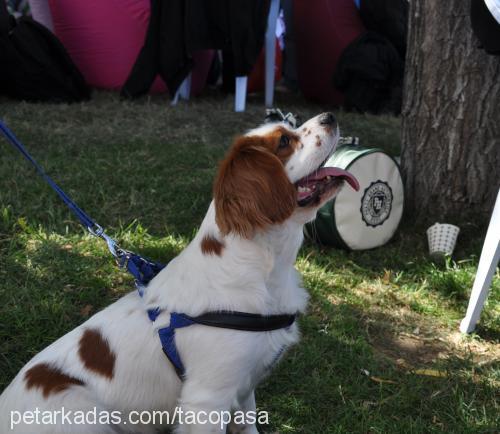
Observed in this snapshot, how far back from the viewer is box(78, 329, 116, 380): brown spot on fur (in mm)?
2158

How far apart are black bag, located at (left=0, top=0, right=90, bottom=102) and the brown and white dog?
5.29 meters

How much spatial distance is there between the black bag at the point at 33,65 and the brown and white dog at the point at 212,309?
5.29 metres

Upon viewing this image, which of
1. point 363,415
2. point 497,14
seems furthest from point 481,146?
point 363,415

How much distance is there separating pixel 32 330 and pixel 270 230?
1.58m

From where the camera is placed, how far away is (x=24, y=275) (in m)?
3.47

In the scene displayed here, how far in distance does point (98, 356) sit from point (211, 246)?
1.88ft

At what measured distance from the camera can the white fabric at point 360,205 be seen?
3.88 m

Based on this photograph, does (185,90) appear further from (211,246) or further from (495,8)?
(211,246)

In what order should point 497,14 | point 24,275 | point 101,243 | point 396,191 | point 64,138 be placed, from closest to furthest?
point 497,14 < point 24,275 < point 101,243 < point 396,191 < point 64,138

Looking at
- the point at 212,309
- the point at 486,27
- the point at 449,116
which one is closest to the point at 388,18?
the point at 449,116

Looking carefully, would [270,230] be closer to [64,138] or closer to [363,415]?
[363,415]

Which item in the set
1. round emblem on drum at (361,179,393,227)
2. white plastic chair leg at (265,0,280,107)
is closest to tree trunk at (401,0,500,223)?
round emblem on drum at (361,179,393,227)

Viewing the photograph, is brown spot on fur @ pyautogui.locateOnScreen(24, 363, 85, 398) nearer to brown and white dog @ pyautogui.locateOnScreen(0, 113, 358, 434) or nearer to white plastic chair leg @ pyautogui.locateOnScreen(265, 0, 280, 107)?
brown and white dog @ pyautogui.locateOnScreen(0, 113, 358, 434)

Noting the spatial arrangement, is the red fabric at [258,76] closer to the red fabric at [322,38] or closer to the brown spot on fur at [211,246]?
the red fabric at [322,38]
